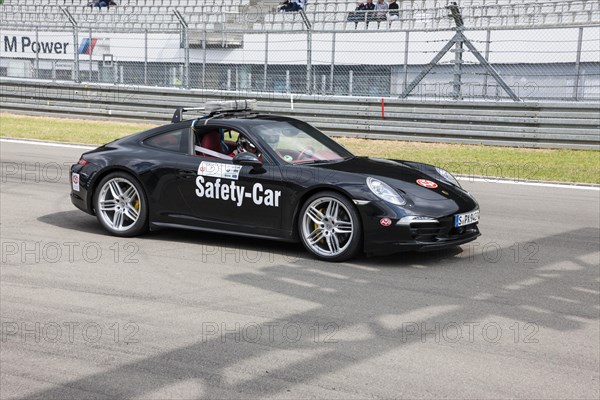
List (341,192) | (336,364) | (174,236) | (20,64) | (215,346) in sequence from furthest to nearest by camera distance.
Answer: (20,64) → (174,236) → (341,192) → (215,346) → (336,364)

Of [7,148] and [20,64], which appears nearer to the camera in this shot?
[7,148]

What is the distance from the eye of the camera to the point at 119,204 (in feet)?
28.4

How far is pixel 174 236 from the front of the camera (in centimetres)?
875

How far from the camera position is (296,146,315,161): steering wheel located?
8156 mm

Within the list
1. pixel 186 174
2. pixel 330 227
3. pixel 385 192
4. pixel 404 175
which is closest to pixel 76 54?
pixel 186 174

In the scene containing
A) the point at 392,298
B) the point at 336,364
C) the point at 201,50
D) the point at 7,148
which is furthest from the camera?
the point at 201,50

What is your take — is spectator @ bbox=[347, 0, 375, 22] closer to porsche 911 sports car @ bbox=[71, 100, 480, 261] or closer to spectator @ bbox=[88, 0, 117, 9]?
spectator @ bbox=[88, 0, 117, 9]

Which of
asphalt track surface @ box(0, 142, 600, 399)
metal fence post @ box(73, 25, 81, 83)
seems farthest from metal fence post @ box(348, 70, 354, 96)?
asphalt track surface @ box(0, 142, 600, 399)

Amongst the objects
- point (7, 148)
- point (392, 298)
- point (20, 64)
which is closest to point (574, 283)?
point (392, 298)

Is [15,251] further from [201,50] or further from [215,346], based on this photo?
[201,50]

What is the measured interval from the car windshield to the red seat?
0.44 meters

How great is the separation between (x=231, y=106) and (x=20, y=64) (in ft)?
57.3

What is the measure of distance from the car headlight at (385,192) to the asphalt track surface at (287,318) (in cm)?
60

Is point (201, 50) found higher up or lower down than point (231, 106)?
higher up
